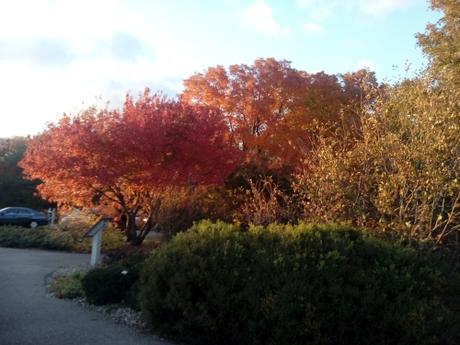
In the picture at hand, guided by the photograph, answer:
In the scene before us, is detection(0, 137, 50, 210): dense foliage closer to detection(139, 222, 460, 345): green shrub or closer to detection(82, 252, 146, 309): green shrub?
detection(82, 252, 146, 309): green shrub

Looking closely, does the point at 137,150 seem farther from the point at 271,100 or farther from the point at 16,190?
the point at 16,190

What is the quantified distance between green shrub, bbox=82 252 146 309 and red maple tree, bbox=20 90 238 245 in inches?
298

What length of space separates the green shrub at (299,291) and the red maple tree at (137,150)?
967 cm

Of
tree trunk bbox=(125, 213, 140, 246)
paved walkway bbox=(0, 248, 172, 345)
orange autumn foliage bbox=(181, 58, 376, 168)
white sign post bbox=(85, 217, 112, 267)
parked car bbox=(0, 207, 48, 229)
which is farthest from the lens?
parked car bbox=(0, 207, 48, 229)

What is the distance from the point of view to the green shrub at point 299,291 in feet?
22.3

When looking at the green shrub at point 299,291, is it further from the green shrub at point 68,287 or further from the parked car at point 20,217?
the parked car at point 20,217

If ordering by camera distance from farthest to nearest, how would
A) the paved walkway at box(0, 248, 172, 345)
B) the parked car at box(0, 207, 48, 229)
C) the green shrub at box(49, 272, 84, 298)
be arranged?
the parked car at box(0, 207, 48, 229) → the green shrub at box(49, 272, 84, 298) → the paved walkway at box(0, 248, 172, 345)

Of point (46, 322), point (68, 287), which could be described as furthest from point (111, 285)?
point (68, 287)

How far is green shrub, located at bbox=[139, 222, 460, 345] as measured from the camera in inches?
267

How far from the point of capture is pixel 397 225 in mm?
9492

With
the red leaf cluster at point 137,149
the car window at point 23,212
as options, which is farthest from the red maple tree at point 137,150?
the car window at point 23,212

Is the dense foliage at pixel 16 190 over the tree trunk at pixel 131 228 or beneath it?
over

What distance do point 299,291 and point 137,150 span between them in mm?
11261

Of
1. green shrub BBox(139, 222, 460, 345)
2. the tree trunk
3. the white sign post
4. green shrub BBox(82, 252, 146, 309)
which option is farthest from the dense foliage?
green shrub BBox(139, 222, 460, 345)
